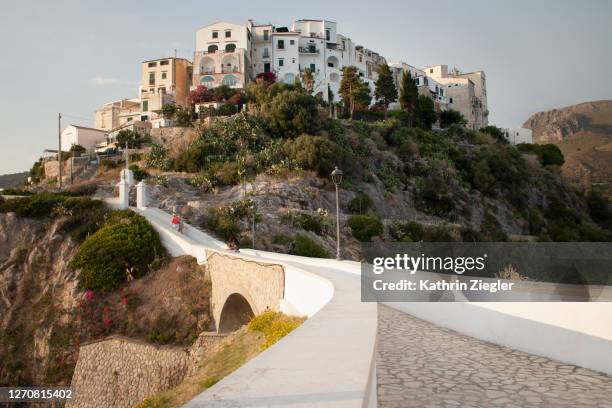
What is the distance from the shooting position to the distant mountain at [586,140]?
5734 centimetres

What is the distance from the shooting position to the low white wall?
532cm

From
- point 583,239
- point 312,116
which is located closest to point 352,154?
point 312,116

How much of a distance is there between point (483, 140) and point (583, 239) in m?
18.7

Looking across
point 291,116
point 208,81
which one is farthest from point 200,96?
point 291,116

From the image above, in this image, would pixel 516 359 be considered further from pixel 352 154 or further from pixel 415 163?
pixel 415 163

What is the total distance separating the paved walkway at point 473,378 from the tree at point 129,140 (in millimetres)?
42147

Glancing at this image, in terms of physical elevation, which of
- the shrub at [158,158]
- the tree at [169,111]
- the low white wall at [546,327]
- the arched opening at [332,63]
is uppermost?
the arched opening at [332,63]

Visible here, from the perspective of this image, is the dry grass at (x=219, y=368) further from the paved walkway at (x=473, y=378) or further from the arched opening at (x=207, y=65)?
the arched opening at (x=207, y=65)

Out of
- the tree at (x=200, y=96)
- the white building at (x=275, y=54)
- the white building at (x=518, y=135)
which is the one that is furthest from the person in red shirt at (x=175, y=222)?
the white building at (x=518, y=135)

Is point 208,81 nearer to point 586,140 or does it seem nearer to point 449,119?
point 449,119

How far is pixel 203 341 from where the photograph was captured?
1550 cm

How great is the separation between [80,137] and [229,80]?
18.0 metres

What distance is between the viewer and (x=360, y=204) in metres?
34.6

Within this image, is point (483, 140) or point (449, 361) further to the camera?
point (483, 140)
